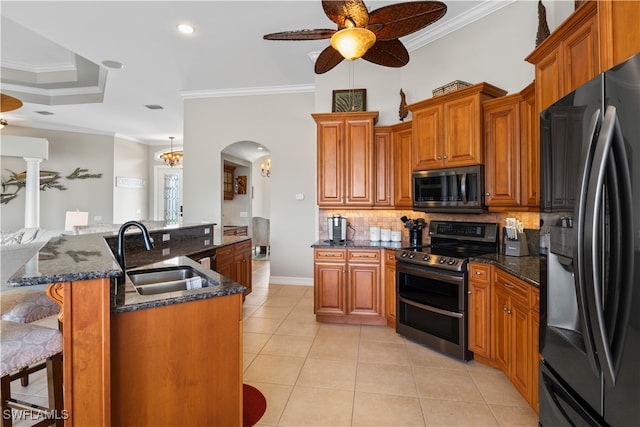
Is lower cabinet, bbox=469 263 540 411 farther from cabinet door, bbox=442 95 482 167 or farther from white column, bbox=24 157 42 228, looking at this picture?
white column, bbox=24 157 42 228

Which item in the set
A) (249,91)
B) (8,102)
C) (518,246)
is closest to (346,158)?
(518,246)

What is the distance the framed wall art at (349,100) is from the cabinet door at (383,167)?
18.5 inches

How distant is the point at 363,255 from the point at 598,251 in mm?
2659

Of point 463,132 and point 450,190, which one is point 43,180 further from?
point 463,132

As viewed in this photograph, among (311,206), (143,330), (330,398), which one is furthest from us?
(311,206)

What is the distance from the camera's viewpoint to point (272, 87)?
5.57m

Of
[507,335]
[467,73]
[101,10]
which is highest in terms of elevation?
[101,10]

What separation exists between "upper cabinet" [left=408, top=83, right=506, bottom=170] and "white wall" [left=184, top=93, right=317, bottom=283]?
2362 mm

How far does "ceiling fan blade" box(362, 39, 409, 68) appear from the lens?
2689mm

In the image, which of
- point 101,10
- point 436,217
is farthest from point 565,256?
point 101,10

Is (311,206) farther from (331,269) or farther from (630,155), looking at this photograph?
(630,155)

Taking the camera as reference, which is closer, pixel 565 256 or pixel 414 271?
pixel 565 256

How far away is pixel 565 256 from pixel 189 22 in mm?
4050

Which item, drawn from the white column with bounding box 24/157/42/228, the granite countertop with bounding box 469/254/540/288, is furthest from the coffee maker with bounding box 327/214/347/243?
the white column with bounding box 24/157/42/228
